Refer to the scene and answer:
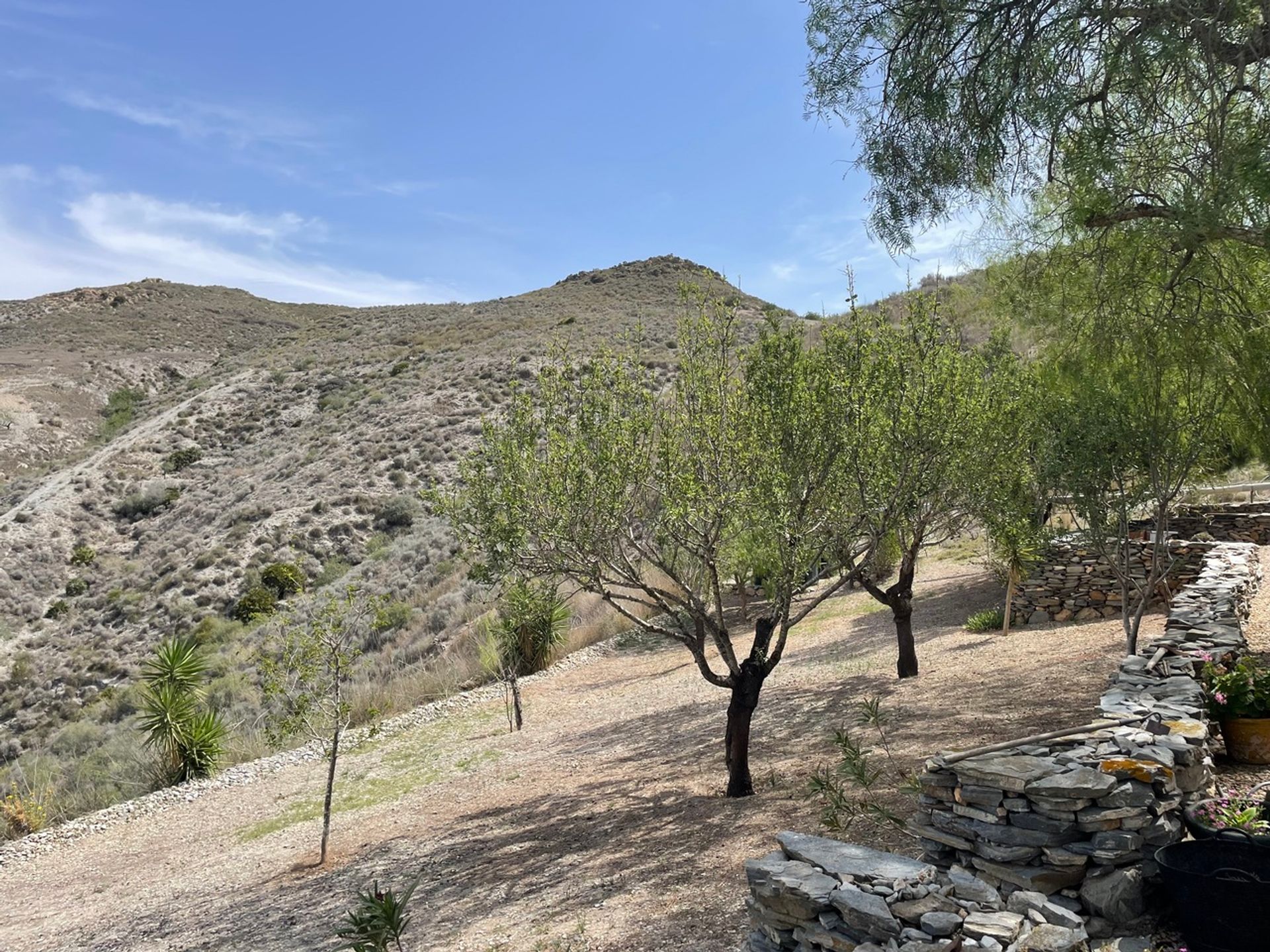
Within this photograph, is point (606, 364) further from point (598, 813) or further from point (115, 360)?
point (115, 360)

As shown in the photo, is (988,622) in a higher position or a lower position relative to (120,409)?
lower

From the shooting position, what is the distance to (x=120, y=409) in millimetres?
48719

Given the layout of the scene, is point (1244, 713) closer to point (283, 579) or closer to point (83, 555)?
point (283, 579)

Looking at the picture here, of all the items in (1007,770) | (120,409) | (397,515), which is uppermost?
(120,409)

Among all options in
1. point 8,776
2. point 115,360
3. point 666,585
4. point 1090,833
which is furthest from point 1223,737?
point 115,360

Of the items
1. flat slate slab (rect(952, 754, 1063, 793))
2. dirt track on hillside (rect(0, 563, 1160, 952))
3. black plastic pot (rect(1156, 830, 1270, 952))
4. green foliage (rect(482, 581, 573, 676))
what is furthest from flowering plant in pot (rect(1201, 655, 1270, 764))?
green foliage (rect(482, 581, 573, 676))

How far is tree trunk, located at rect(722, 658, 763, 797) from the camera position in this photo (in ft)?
25.4

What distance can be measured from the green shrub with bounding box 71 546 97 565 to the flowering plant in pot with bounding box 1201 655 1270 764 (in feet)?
111

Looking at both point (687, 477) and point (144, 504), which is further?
point (144, 504)

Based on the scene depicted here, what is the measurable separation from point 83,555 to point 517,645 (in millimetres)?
21555

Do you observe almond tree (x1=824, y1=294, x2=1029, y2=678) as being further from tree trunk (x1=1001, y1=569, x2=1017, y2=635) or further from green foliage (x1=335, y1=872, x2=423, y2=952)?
green foliage (x1=335, y1=872, x2=423, y2=952)

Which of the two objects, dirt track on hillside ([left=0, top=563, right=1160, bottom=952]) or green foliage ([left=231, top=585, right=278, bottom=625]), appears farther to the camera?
green foliage ([left=231, top=585, right=278, bottom=625])

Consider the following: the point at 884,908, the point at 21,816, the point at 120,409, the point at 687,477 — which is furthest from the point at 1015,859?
the point at 120,409

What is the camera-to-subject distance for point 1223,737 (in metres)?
5.80
